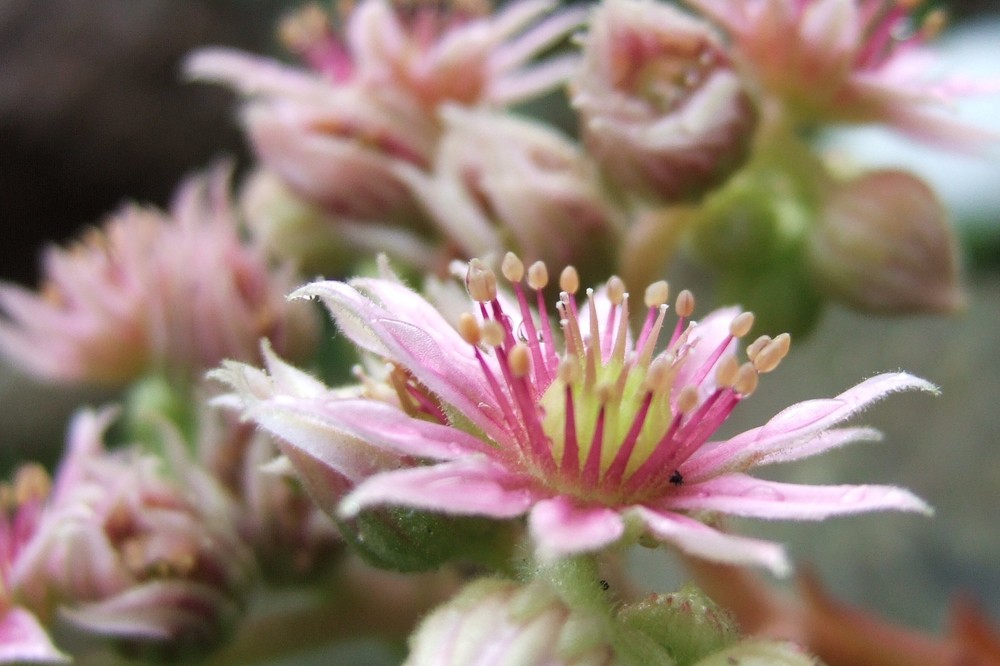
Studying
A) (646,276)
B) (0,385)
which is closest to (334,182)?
(646,276)

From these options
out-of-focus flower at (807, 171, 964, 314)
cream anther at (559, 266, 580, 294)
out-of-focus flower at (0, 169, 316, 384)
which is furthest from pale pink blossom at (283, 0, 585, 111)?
cream anther at (559, 266, 580, 294)

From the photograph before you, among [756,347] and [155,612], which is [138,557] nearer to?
[155,612]

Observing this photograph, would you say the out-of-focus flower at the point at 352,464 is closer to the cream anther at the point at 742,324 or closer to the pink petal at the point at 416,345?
the pink petal at the point at 416,345

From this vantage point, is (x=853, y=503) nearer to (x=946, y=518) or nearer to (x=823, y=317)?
(x=823, y=317)

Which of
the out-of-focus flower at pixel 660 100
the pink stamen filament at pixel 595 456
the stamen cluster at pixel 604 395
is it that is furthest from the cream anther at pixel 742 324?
the out-of-focus flower at pixel 660 100

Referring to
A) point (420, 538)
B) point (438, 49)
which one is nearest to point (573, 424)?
point (420, 538)

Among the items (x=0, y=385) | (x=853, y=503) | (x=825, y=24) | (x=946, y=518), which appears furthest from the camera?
(x=0, y=385)
